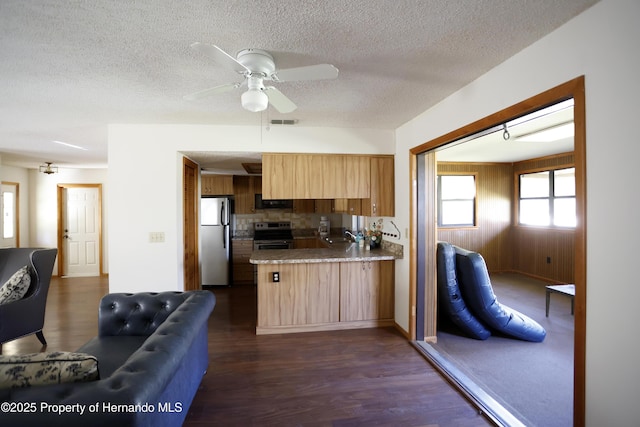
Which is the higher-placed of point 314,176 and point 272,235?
point 314,176

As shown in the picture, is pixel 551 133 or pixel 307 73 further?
pixel 551 133

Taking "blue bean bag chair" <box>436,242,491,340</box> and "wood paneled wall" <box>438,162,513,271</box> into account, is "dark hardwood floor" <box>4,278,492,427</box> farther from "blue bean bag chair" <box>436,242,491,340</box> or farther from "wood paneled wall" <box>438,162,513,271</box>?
"wood paneled wall" <box>438,162,513,271</box>

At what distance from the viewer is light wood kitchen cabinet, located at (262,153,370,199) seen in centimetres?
339

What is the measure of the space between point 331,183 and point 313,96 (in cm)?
129

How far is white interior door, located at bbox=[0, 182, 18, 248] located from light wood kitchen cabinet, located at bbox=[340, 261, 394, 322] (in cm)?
647

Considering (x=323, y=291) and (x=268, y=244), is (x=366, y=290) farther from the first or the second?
(x=268, y=244)

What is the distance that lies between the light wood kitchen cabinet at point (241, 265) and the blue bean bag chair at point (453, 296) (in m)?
3.43

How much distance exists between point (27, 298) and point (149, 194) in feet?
5.07

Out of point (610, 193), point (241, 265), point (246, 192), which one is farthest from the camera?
point (246, 192)

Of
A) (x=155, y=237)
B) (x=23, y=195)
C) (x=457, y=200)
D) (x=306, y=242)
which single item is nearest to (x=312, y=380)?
(x=155, y=237)

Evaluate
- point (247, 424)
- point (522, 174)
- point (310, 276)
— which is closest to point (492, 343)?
point (310, 276)

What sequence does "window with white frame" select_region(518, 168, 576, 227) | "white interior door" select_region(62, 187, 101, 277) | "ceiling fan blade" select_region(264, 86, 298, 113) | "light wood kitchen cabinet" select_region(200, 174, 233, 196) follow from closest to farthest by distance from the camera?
"ceiling fan blade" select_region(264, 86, 298, 113)
"window with white frame" select_region(518, 168, 576, 227)
"light wood kitchen cabinet" select_region(200, 174, 233, 196)
"white interior door" select_region(62, 187, 101, 277)

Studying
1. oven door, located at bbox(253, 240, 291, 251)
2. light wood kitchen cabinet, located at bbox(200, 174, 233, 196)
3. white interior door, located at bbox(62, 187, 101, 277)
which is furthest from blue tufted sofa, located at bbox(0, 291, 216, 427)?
white interior door, located at bbox(62, 187, 101, 277)

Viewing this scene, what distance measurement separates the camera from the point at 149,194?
318cm
